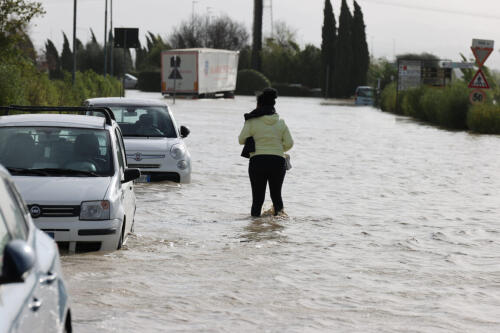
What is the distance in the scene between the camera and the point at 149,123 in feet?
59.2

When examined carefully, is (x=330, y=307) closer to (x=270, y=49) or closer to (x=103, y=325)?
(x=103, y=325)

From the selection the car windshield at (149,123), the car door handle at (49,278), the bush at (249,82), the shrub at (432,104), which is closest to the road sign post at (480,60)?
the shrub at (432,104)

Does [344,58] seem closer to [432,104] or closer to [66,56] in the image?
[66,56]

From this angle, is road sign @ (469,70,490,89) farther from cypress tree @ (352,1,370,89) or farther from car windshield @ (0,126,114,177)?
cypress tree @ (352,1,370,89)

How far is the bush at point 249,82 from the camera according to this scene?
100 meters

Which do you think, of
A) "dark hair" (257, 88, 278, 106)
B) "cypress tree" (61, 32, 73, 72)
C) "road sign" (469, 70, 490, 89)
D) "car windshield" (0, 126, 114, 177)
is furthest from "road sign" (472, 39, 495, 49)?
"cypress tree" (61, 32, 73, 72)

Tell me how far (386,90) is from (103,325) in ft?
206

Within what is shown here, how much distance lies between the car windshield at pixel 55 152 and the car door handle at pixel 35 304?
19.5 ft

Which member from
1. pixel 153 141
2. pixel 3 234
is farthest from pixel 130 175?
pixel 153 141

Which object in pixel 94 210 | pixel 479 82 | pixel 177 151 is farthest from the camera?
pixel 479 82

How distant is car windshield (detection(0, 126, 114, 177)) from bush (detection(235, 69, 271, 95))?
3503 inches

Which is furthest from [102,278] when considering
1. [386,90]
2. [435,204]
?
[386,90]

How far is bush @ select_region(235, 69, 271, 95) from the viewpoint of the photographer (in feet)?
329

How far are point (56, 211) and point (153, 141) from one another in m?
7.82
